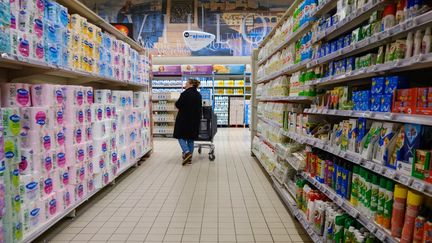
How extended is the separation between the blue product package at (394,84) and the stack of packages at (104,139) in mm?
3190

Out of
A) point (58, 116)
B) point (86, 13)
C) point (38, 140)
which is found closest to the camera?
point (38, 140)

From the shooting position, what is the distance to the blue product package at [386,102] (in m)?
1.74

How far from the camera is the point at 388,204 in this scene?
5.64 ft

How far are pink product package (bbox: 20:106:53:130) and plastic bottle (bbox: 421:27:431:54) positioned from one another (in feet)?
9.29

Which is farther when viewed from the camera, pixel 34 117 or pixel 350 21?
pixel 34 117

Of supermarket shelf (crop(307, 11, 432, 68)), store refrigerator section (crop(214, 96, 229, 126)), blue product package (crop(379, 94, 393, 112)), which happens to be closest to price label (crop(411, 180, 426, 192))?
blue product package (crop(379, 94, 393, 112))

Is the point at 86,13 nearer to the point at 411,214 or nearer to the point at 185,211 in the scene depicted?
the point at 185,211

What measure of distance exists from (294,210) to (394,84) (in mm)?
1904

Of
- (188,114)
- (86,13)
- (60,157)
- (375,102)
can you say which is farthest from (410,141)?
(188,114)

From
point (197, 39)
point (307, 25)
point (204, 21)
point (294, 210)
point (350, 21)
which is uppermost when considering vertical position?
point (204, 21)

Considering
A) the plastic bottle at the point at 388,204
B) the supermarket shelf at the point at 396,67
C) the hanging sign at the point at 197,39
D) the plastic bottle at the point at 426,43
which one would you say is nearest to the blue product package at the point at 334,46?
the supermarket shelf at the point at 396,67

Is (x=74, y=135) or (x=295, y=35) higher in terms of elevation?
(x=295, y=35)

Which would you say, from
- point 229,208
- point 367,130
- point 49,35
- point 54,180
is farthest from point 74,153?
point 367,130

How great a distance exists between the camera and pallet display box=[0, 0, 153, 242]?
2273mm
